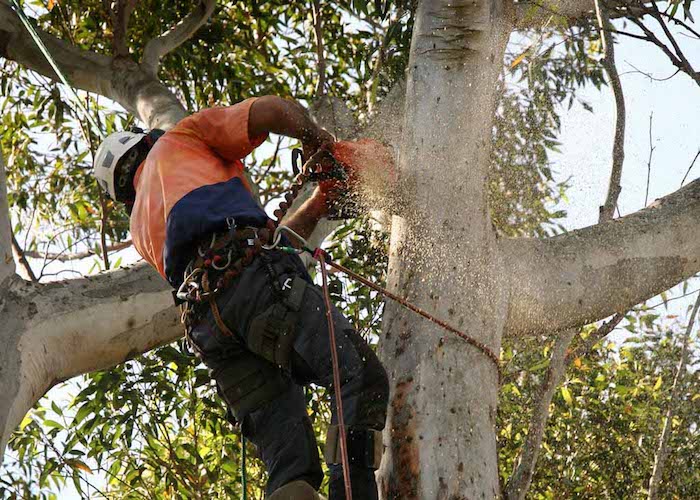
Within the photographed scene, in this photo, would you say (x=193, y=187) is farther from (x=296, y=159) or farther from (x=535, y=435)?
(x=535, y=435)

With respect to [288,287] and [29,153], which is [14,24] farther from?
[288,287]

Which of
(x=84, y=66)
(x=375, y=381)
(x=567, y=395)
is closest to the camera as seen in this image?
(x=375, y=381)

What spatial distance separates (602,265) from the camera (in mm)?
2920

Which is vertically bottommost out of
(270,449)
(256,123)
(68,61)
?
(270,449)

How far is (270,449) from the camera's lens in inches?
98.7

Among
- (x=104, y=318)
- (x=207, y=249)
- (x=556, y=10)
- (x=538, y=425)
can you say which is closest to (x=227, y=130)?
(x=207, y=249)

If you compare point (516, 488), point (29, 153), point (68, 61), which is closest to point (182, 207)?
point (516, 488)

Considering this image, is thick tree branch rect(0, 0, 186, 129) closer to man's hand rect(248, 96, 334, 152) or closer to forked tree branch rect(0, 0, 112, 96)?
forked tree branch rect(0, 0, 112, 96)

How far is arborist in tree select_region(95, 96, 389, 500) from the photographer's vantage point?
233 centimetres

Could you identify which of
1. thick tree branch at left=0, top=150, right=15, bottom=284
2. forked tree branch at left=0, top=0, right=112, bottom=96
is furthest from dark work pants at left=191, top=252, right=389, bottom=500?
forked tree branch at left=0, top=0, right=112, bottom=96

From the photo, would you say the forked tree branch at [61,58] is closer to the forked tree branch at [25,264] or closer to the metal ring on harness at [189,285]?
the forked tree branch at [25,264]

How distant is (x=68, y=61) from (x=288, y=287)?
293 centimetres

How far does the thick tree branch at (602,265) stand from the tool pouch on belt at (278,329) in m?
0.66

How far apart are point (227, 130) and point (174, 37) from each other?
9.18ft
